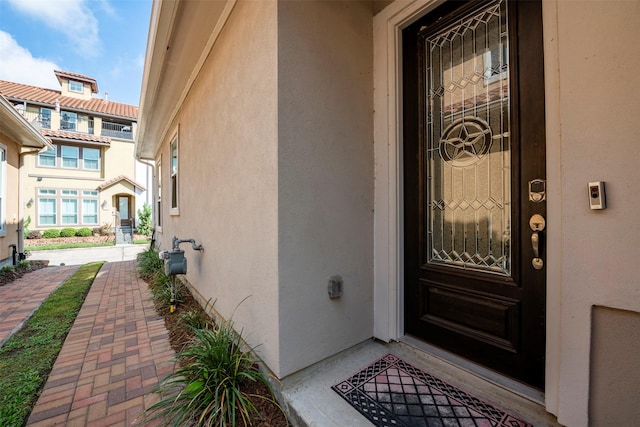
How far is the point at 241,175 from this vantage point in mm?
2393

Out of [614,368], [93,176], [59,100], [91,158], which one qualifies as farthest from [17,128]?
[59,100]

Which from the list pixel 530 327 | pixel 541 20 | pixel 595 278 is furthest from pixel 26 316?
pixel 541 20

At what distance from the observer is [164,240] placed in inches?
265

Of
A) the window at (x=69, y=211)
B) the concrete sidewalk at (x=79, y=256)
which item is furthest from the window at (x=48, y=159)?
the concrete sidewalk at (x=79, y=256)

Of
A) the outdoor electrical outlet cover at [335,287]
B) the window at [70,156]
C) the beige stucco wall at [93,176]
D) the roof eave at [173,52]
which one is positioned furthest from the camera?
the window at [70,156]

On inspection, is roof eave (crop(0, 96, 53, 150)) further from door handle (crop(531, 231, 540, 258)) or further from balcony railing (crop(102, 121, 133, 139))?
balcony railing (crop(102, 121, 133, 139))

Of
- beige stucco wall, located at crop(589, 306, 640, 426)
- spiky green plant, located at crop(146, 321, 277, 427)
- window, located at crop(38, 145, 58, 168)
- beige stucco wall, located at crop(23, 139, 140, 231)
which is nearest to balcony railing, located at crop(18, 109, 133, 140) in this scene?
beige stucco wall, located at crop(23, 139, 140, 231)

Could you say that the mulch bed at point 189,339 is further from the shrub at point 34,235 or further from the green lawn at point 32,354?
the shrub at point 34,235

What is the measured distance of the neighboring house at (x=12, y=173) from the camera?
619 centimetres

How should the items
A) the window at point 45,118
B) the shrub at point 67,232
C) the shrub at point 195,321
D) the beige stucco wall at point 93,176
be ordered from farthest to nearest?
the window at point 45,118, the beige stucco wall at point 93,176, the shrub at point 67,232, the shrub at point 195,321

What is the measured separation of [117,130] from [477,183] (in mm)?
22639

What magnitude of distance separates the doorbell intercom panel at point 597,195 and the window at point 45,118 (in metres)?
23.3

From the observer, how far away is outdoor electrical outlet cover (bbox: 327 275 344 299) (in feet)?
6.77

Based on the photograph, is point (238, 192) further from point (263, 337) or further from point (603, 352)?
point (603, 352)
